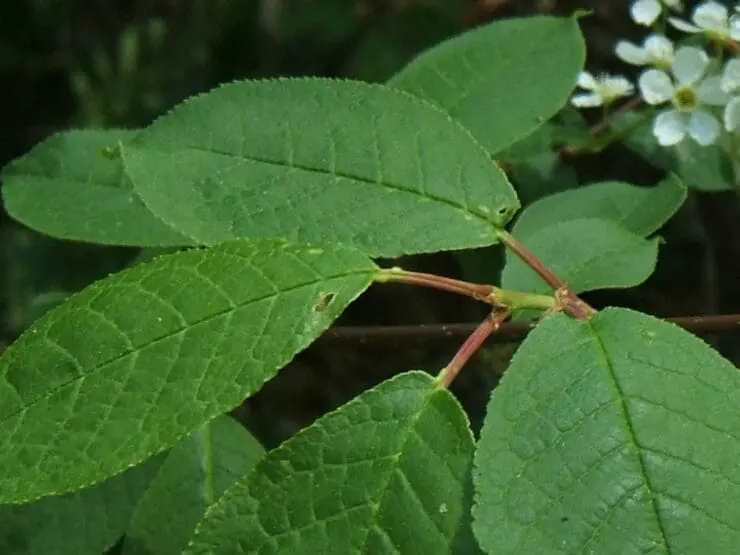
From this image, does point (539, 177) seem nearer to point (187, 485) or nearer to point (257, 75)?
point (187, 485)

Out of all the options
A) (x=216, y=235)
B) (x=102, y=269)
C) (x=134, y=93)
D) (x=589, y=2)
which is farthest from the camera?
(x=134, y=93)

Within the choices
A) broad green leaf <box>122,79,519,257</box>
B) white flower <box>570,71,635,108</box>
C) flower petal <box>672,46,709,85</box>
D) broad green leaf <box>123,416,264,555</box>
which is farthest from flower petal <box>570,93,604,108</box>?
broad green leaf <box>123,416,264,555</box>

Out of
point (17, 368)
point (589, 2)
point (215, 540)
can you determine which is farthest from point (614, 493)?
point (589, 2)

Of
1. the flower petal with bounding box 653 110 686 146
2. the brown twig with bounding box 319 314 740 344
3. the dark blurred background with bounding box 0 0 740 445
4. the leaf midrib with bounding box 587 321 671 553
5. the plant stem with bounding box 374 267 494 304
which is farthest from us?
the dark blurred background with bounding box 0 0 740 445

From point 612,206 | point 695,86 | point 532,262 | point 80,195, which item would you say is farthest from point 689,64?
point 80,195

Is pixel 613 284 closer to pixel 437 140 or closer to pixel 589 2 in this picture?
pixel 437 140

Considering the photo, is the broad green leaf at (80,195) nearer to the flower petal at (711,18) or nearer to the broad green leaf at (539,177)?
the broad green leaf at (539,177)

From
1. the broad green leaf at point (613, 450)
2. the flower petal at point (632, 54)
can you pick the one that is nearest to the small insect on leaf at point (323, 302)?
the broad green leaf at point (613, 450)

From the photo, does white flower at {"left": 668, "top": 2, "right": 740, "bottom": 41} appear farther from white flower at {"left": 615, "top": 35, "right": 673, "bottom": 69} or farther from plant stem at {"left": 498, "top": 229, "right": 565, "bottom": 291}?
plant stem at {"left": 498, "top": 229, "right": 565, "bottom": 291}
